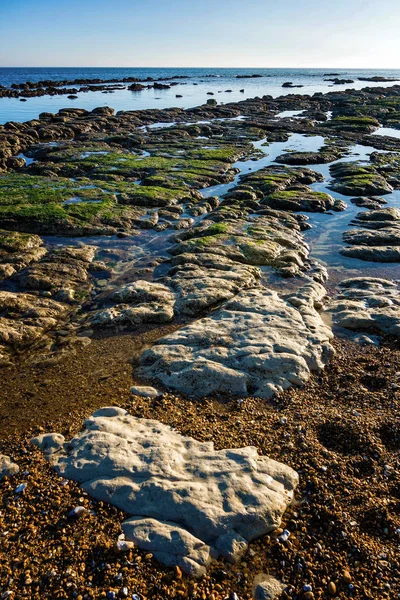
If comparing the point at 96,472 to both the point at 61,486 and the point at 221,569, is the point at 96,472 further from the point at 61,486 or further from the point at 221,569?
the point at 221,569

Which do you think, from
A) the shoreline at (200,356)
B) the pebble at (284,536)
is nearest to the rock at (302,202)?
the shoreline at (200,356)

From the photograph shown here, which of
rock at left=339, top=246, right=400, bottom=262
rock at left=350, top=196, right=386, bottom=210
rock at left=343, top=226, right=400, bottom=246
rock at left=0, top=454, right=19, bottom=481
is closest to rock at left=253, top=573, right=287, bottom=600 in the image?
rock at left=0, top=454, right=19, bottom=481

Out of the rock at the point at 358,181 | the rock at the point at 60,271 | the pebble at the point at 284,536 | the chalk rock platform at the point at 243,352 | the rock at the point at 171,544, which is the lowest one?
the pebble at the point at 284,536

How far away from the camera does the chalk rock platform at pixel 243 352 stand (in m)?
9.96

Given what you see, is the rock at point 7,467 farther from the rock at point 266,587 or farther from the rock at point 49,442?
the rock at point 266,587

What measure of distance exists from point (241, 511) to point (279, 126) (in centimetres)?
5659

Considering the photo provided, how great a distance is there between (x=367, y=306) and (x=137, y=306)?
8239 millimetres

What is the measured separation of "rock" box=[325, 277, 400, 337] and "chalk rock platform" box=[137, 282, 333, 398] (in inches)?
43.7

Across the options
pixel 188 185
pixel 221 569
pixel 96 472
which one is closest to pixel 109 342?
pixel 96 472

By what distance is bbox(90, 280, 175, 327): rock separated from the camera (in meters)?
12.8

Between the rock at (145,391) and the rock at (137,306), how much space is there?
3328mm

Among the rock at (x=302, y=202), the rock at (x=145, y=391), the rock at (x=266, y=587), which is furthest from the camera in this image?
the rock at (x=302, y=202)

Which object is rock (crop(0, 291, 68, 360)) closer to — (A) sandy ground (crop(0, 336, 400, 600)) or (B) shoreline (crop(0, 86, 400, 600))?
(B) shoreline (crop(0, 86, 400, 600))

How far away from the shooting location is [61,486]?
6.93 m
